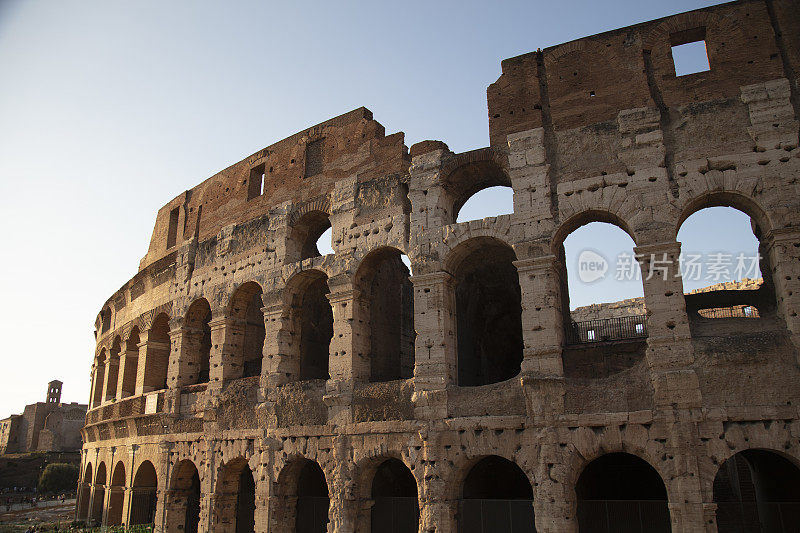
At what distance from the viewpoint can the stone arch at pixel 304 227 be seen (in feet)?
45.4

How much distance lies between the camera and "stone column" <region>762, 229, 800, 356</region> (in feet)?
29.6

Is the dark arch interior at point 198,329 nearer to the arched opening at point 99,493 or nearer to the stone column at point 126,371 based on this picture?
the stone column at point 126,371

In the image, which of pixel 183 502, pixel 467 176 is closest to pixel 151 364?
pixel 183 502

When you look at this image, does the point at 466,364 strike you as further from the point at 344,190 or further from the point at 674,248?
the point at 674,248

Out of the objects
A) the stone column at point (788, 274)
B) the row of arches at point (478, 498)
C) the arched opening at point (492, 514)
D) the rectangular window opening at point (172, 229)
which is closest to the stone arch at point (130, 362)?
the row of arches at point (478, 498)

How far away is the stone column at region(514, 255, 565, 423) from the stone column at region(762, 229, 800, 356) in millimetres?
3301

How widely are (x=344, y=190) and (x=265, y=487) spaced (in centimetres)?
642

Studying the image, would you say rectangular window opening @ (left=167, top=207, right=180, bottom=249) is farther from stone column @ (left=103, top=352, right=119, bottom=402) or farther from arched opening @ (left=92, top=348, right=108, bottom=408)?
arched opening @ (left=92, top=348, right=108, bottom=408)

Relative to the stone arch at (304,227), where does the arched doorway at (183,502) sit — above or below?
below

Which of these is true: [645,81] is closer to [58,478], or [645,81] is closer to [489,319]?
[489,319]

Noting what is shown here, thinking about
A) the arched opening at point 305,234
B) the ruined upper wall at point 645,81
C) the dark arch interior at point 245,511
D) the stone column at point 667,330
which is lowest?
the dark arch interior at point 245,511

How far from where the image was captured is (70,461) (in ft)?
117

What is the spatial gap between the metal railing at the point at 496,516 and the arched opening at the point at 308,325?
4816mm

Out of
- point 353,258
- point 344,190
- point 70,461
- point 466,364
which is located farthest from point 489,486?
point 70,461
